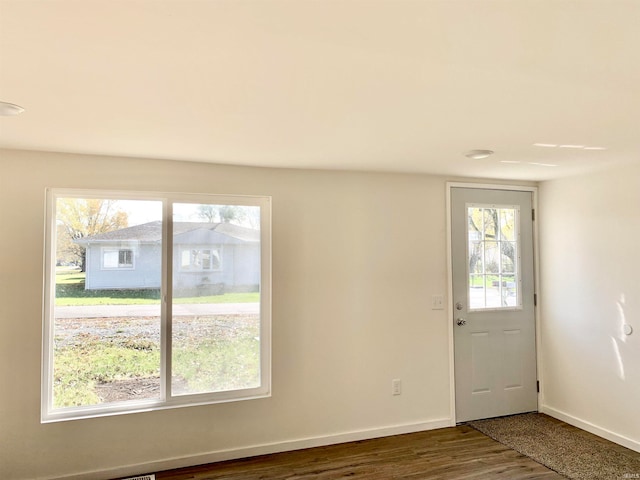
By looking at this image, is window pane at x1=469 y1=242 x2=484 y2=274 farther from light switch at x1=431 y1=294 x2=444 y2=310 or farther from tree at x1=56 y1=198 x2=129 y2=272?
tree at x1=56 y1=198 x2=129 y2=272

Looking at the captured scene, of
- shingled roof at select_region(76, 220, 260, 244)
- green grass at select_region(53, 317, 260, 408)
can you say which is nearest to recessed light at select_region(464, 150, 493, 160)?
shingled roof at select_region(76, 220, 260, 244)

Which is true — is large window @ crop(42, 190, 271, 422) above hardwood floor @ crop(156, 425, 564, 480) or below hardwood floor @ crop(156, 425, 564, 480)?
above

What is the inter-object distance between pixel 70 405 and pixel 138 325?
0.67 m

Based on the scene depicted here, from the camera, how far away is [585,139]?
264cm

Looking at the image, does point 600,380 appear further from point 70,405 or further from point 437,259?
point 70,405

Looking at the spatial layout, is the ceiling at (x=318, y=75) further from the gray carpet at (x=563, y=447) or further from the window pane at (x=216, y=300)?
the gray carpet at (x=563, y=447)

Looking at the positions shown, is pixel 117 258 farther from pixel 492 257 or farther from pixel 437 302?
pixel 492 257

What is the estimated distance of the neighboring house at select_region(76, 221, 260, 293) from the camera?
10.1ft

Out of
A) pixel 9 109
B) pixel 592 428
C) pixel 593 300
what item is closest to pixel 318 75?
pixel 9 109

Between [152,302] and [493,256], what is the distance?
9.94ft

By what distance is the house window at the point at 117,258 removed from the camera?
10.1 feet

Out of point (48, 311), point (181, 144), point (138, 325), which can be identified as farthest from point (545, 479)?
point (48, 311)

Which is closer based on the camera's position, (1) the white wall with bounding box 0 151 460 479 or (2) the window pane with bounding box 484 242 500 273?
(1) the white wall with bounding box 0 151 460 479

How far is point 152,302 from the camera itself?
3.16 meters
